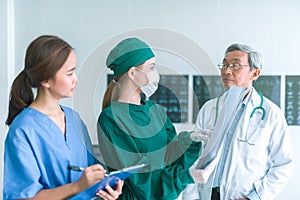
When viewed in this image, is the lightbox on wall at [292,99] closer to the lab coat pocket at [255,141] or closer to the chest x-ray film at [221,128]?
the lab coat pocket at [255,141]

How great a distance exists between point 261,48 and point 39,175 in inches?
81.6

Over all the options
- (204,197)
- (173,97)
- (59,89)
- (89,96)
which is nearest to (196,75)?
(173,97)

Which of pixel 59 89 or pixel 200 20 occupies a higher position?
pixel 200 20

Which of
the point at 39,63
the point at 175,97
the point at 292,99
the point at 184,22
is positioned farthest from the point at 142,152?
the point at 292,99

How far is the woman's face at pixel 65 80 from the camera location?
3.50ft

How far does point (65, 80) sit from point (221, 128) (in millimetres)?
580

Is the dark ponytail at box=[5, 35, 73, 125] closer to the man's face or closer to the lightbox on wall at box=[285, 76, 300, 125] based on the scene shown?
the man's face

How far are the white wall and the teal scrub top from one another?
1.62 m

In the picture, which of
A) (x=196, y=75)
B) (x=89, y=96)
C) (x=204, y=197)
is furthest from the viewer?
(x=196, y=75)

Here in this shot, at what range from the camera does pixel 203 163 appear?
4.11 ft

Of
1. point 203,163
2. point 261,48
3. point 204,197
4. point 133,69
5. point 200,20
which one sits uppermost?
point 200,20

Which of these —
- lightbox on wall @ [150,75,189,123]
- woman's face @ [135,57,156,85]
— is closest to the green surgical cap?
woman's face @ [135,57,156,85]

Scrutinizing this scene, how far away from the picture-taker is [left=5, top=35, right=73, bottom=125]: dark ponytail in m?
1.04

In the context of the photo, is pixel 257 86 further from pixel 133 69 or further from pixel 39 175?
pixel 39 175
